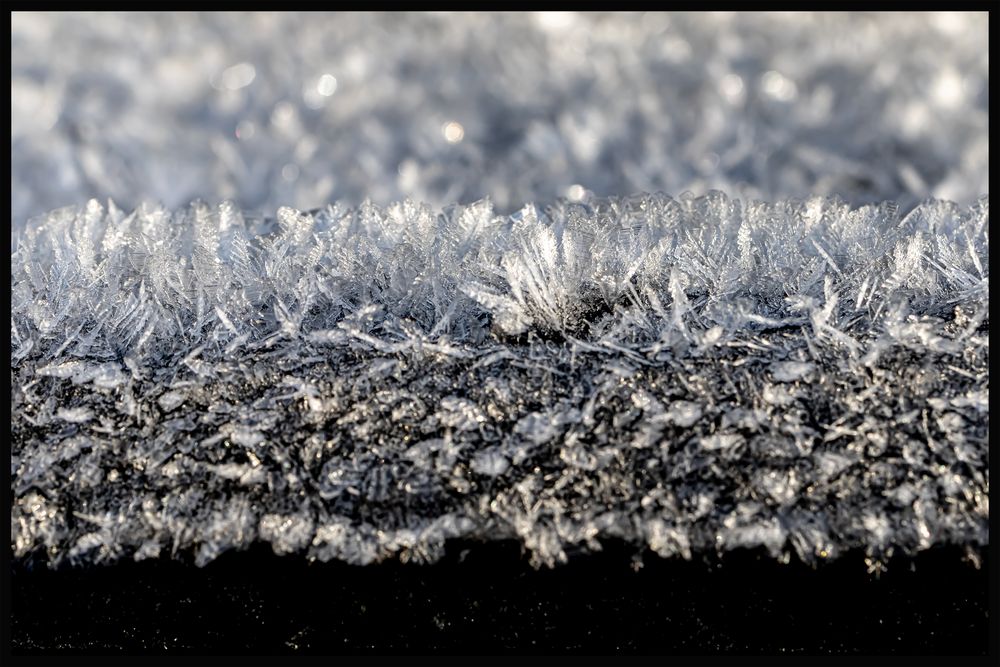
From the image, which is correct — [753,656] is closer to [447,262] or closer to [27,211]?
[447,262]

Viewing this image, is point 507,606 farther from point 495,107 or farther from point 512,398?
point 495,107

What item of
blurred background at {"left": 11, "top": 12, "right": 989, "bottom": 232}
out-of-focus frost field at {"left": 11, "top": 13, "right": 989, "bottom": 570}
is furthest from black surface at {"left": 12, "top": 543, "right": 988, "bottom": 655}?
blurred background at {"left": 11, "top": 12, "right": 989, "bottom": 232}

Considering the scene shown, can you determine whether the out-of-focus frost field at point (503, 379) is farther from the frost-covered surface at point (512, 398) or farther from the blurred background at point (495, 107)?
the blurred background at point (495, 107)

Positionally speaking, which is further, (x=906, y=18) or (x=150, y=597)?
(x=906, y=18)

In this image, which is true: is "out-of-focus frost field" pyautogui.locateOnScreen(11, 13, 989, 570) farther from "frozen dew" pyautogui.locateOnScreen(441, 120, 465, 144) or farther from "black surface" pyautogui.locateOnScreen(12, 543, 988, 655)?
"frozen dew" pyautogui.locateOnScreen(441, 120, 465, 144)

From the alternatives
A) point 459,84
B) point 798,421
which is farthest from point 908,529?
point 459,84

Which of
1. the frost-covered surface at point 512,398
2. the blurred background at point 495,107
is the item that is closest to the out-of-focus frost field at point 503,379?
the frost-covered surface at point 512,398

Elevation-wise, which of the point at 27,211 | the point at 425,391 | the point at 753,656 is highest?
the point at 27,211
